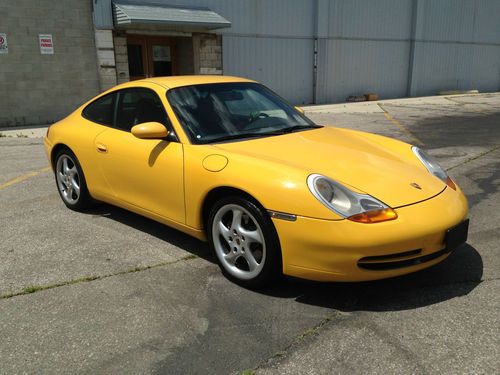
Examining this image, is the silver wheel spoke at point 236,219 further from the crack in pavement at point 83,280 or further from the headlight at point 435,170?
the headlight at point 435,170

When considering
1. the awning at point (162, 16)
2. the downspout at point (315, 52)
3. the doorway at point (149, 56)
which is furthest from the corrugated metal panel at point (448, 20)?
the doorway at point (149, 56)

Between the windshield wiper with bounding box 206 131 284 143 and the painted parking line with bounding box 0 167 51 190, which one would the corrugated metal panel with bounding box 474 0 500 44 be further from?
the windshield wiper with bounding box 206 131 284 143

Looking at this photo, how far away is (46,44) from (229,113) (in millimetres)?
11036

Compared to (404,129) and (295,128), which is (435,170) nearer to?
(295,128)

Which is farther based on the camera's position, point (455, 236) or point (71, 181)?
point (71, 181)

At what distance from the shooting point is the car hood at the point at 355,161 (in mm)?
3145

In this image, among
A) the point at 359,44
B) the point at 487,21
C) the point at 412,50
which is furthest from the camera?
the point at 487,21

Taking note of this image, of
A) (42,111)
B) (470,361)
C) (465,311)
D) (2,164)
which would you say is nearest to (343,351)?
(470,361)

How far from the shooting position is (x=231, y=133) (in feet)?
12.7

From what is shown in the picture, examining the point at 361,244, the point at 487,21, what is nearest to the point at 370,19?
the point at 487,21

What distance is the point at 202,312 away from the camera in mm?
3035

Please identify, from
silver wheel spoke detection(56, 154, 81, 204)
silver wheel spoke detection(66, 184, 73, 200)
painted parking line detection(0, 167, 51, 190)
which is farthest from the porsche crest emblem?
painted parking line detection(0, 167, 51, 190)

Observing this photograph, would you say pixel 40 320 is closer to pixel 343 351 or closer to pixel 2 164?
pixel 343 351

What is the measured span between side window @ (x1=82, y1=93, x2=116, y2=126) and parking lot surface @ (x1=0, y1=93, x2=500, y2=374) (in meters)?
1.00
